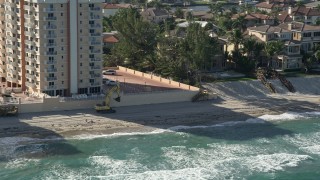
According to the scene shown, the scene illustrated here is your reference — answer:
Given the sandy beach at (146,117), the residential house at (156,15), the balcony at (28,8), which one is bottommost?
the sandy beach at (146,117)

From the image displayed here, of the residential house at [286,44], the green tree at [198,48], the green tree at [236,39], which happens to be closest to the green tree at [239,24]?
the residential house at [286,44]

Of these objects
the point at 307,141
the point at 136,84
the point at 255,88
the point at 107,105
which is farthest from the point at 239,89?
the point at 307,141

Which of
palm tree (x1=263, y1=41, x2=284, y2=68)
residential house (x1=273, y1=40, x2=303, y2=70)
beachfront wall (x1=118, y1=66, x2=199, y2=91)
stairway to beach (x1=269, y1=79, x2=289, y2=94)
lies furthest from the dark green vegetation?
stairway to beach (x1=269, y1=79, x2=289, y2=94)

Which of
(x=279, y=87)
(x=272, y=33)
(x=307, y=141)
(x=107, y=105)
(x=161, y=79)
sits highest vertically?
(x=272, y=33)

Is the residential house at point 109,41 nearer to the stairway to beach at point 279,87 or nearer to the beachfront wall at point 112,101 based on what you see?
the beachfront wall at point 112,101

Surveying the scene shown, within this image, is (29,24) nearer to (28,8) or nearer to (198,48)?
(28,8)

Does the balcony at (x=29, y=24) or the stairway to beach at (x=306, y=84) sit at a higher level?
the balcony at (x=29, y=24)
